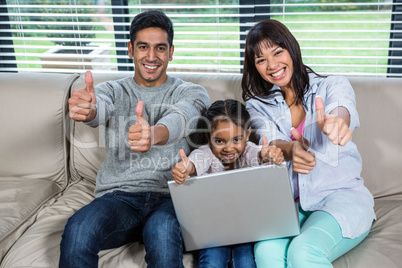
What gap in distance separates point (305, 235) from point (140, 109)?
579 millimetres

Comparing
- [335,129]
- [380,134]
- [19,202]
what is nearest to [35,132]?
[19,202]

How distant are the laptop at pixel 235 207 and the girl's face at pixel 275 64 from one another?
42 centimetres

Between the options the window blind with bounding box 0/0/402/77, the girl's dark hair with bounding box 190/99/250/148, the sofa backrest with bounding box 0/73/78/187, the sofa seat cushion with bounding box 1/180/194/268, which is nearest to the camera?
the sofa seat cushion with bounding box 1/180/194/268

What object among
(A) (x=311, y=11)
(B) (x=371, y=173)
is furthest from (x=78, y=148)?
(A) (x=311, y=11)

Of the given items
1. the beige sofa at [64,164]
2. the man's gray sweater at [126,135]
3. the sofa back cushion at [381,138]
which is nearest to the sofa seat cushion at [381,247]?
the beige sofa at [64,164]

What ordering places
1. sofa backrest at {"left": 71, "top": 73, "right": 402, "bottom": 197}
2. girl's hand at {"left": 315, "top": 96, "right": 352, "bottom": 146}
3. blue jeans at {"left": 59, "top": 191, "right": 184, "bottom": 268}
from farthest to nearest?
sofa backrest at {"left": 71, "top": 73, "right": 402, "bottom": 197}, blue jeans at {"left": 59, "top": 191, "right": 184, "bottom": 268}, girl's hand at {"left": 315, "top": 96, "right": 352, "bottom": 146}

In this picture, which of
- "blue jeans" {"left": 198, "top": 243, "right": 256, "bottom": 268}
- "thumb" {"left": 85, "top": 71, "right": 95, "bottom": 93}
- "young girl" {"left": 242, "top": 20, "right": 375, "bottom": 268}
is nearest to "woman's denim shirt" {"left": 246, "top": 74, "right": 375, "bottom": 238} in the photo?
"young girl" {"left": 242, "top": 20, "right": 375, "bottom": 268}

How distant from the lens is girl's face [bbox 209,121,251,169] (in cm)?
142

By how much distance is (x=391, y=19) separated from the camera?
2.21 m

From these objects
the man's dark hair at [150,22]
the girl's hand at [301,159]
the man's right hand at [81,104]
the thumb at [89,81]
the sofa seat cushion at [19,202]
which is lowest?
the sofa seat cushion at [19,202]

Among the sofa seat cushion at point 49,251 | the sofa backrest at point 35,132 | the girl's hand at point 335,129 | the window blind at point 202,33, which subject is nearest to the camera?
the girl's hand at point 335,129

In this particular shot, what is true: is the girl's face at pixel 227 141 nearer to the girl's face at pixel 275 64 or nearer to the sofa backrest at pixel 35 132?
the girl's face at pixel 275 64

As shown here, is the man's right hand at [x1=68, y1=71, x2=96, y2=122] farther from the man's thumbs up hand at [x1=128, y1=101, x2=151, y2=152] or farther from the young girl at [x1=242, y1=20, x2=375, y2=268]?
the young girl at [x1=242, y1=20, x2=375, y2=268]

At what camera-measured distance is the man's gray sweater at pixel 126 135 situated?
4.98ft
